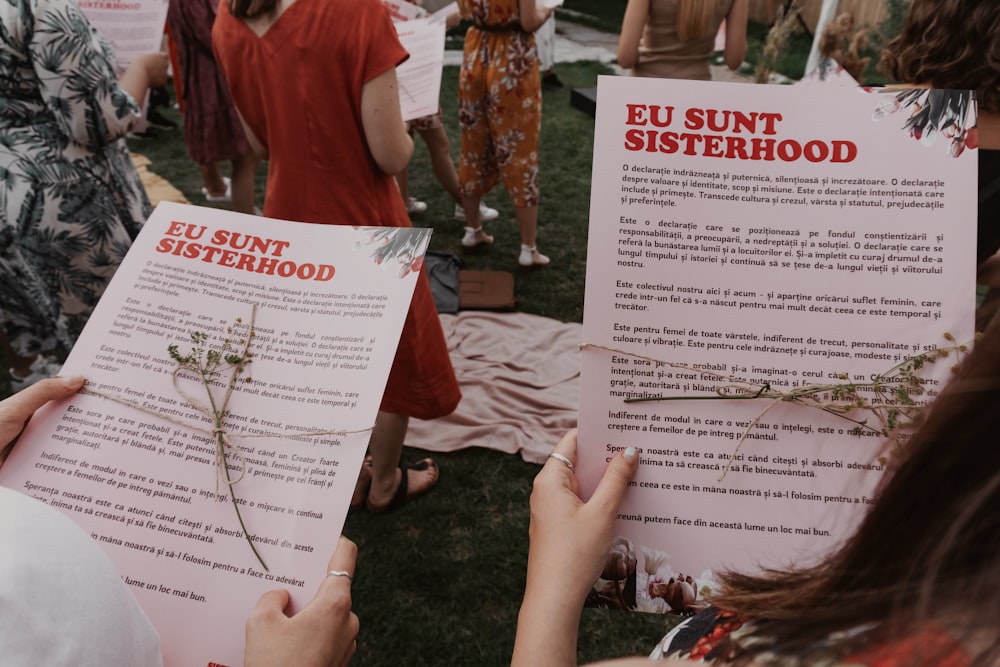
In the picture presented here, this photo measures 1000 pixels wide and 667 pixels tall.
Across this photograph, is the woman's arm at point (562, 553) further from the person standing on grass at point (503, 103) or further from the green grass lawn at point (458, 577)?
the person standing on grass at point (503, 103)

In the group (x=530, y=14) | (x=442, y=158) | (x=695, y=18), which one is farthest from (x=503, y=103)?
(x=695, y=18)

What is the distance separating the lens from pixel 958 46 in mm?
1334

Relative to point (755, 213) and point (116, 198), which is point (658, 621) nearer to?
point (755, 213)

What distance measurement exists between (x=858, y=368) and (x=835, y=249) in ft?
0.49

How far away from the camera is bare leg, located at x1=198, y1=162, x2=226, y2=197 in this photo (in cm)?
372

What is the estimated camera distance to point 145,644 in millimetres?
563

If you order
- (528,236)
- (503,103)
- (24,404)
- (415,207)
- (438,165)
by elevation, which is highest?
(24,404)

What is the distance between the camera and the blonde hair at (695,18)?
2.34 meters

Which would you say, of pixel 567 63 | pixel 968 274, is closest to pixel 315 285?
pixel 968 274

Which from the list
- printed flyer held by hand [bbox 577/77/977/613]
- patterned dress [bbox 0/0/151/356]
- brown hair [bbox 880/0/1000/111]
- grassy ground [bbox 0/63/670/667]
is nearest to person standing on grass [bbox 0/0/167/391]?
patterned dress [bbox 0/0/151/356]

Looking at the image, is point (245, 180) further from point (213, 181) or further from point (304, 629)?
point (304, 629)

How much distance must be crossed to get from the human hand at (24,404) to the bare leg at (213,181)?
10.9 ft

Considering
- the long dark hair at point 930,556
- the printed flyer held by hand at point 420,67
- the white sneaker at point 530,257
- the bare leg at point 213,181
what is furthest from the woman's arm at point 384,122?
the bare leg at point 213,181

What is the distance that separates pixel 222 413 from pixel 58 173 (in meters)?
1.51
